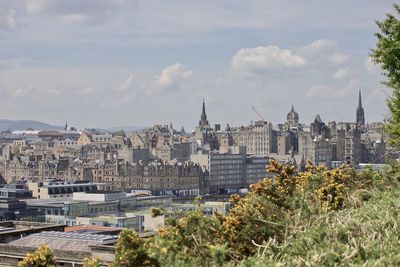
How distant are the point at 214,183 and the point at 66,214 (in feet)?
227

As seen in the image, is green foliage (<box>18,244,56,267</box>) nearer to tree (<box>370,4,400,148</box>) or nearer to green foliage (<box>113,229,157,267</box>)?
green foliage (<box>113,229,157,267</box>)

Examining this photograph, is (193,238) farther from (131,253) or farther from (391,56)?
(391,56)

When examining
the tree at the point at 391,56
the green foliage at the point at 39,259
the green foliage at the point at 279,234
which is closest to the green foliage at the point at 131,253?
the green foliage at the point at 279,234

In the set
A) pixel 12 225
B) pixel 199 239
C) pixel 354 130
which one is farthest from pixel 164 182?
pixel 199 239

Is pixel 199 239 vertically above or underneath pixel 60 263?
above

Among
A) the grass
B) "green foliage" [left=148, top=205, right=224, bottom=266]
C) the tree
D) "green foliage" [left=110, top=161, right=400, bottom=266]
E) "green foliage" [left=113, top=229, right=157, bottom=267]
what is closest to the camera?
the grass

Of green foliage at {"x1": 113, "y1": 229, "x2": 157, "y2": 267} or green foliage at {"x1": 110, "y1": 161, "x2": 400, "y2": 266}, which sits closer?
green foliage at {"x1": 110, "y1": 161, "x2": 400, "y2": 266}

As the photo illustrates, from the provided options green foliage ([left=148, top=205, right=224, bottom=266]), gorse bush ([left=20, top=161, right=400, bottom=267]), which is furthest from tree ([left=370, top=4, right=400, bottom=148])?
green foliage ([left=148, top=205, right=224, bottom=266])

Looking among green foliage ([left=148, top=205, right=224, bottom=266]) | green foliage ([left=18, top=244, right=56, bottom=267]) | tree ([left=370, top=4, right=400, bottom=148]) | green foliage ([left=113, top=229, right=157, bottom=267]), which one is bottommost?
green foliage ([left=18, top=244, right=56, bottom=267])

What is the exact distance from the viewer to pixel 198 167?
16088 cm

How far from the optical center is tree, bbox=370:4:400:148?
72.0 feet

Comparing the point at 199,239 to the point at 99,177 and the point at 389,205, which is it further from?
the point at 99,177

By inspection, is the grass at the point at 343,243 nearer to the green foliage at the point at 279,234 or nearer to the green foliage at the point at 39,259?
the green foliage at the point at 279,234

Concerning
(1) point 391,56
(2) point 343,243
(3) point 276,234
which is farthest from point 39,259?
(1) point 391,56
